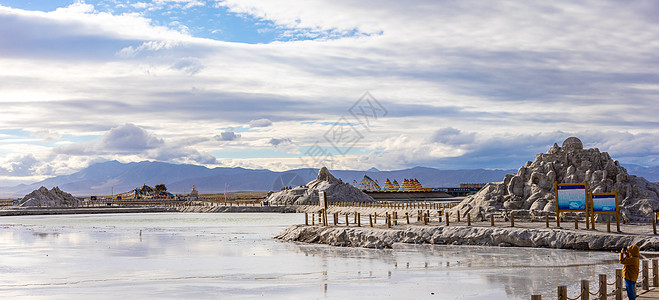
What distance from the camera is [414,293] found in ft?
57.3

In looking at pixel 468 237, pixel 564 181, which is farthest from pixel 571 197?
pixel 564 181

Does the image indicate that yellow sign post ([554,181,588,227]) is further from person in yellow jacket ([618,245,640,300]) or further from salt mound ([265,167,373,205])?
salt mound ([265,167,373,205])

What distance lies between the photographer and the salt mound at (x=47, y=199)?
92.9m

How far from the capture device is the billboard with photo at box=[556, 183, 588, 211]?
3077 centimetres

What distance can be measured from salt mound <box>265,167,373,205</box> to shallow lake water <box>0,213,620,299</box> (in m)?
51.7

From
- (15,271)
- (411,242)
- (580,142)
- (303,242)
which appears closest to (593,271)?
(411,242)

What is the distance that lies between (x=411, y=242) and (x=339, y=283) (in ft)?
42.1

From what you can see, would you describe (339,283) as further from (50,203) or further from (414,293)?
(50,203)

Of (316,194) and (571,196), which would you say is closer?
(571,196)

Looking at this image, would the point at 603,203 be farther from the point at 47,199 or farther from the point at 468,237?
the point at 47,199

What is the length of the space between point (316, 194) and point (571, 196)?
5700cm

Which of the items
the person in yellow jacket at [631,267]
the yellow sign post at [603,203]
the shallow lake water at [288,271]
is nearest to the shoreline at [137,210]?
the shallow lake water at [288,271]

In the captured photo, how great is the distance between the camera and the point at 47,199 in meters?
95.6

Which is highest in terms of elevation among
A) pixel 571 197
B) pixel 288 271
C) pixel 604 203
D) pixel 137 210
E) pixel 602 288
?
pixel 571 197
